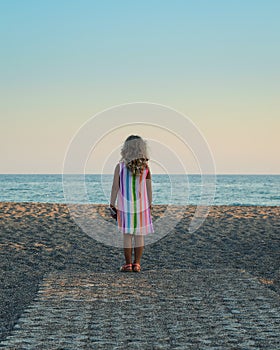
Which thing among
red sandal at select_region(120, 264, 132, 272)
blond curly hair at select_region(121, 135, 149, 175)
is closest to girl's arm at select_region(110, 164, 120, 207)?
blond curly hair at select_region(121, 135, 149, 175)

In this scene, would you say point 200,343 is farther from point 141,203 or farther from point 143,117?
point 143,117

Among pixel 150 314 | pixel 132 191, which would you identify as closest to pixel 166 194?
pixel 132 191

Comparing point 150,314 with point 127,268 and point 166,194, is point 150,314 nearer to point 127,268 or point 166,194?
point 127,268

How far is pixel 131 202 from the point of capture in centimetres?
750

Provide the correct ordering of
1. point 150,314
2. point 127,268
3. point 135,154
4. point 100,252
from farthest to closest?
1. point 100,252
2. point 127,268
3. point 135,154
4. point 150,314

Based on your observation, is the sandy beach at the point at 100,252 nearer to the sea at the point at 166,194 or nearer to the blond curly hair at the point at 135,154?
the blond curly hair at the point at 135,154

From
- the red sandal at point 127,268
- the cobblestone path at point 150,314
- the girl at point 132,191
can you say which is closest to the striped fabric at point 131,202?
the girl at point 132,191

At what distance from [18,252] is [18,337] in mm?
5076

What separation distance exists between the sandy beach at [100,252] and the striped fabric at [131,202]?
2.46ft

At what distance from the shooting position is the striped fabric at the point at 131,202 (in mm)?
7488

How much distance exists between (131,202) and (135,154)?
0.63m

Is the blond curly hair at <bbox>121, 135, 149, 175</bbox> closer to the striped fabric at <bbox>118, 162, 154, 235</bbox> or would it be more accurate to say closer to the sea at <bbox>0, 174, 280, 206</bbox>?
the striped fabric at <bbox>118, 162, 154, 235</bbox>

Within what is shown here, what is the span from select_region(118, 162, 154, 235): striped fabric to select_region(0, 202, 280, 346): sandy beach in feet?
2.46

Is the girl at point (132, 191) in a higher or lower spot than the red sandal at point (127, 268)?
higher
